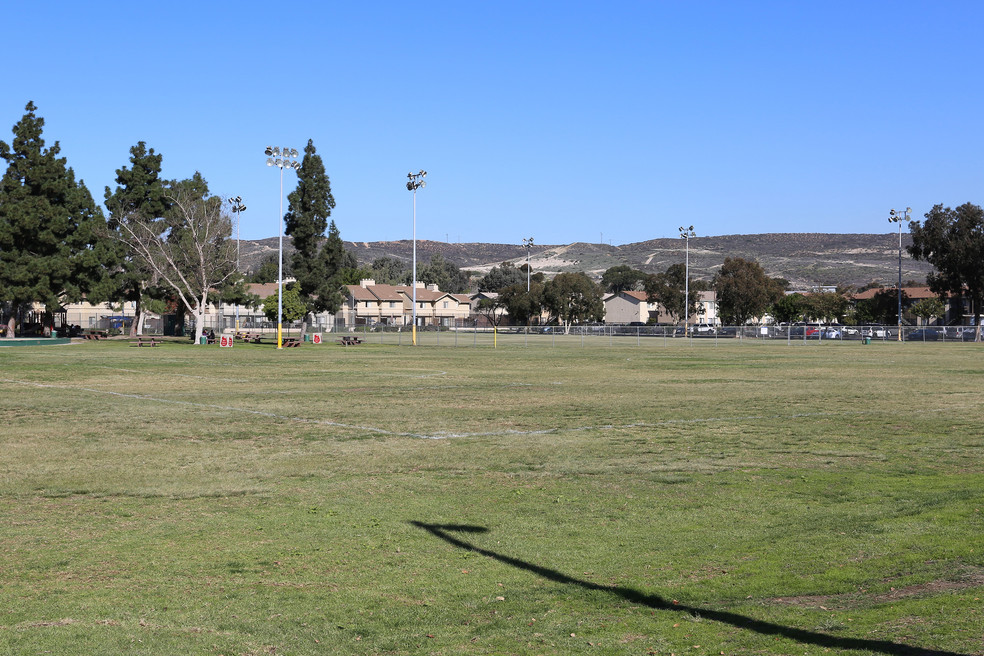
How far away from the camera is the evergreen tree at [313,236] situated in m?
84.8

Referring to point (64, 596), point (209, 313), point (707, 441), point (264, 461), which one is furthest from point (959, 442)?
point (209, 313)

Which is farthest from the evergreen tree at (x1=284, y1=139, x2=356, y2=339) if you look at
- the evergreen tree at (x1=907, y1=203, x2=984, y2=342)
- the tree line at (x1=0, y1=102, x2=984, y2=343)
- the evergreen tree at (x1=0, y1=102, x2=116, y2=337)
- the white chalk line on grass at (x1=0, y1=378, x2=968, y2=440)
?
the evergreen tree at (x1=907, y1=203, x2=984, y2=342)

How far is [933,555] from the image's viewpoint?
8906 millimetres

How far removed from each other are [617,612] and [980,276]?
11910 centimetres

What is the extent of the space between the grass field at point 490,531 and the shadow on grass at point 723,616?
3 cm

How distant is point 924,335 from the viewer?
92.0m

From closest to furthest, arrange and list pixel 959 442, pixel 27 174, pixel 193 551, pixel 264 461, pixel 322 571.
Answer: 1. pixel 322 571
2. pixel 193 551
3. pixel 264 461
4. pixel 959 442
5. pixel 27 174

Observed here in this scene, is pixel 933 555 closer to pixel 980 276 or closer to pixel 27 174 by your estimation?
pixel 27 174

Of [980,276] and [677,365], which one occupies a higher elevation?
[980,276]

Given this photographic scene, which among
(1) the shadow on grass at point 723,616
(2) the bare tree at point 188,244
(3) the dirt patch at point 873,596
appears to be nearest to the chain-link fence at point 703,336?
(2) the bare tree at point 188,244

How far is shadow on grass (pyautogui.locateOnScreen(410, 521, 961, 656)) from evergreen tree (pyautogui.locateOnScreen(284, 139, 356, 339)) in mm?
76668

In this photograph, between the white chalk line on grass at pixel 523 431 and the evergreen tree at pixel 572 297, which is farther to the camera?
the evergreen tree at pixel 572 297

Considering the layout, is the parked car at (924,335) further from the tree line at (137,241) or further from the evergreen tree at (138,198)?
the evergreen tree at (138,198)

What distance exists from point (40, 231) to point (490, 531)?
7472 cm
